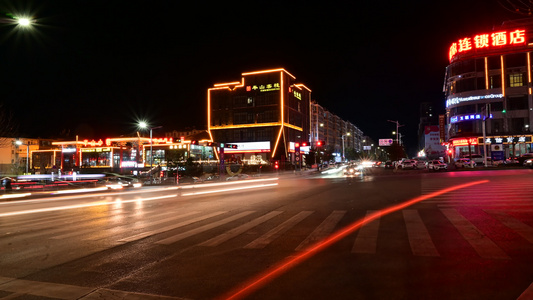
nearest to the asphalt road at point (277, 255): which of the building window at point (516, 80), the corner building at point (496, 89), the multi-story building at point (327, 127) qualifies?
the corner building at point (496, 89)

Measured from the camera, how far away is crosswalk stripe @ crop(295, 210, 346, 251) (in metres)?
8.17

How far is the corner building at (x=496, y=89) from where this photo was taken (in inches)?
2665

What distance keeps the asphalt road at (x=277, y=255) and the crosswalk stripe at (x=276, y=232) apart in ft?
0.11

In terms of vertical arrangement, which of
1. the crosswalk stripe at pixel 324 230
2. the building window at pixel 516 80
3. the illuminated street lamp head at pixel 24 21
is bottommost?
the crosswalk stripe at pixel 324 230

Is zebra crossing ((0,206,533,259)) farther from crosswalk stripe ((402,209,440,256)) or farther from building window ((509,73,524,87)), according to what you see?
building window ((509,73,524,87))

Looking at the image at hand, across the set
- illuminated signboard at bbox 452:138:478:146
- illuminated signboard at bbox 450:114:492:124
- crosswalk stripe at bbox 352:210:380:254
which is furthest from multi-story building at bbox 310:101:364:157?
crosswalk stripe at bbox 352:210:380:254

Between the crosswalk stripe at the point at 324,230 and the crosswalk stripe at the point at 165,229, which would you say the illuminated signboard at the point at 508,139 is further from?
the crosswalk stripe at the point at 165,229

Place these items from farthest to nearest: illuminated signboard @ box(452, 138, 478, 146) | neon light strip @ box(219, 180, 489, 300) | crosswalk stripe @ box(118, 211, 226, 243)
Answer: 1. illuminated signboard @ box(452, 138, 478, 146)
2. crosswalk stripe @ box(118, 211, 226, 243)
3. neon light strip @ box(219, 180, 489, 300)

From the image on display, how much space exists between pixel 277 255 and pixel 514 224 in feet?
23.7

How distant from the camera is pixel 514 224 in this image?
965 cm

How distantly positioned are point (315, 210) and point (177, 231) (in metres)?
5.67

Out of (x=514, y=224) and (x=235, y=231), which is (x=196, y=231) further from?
(x=514, y=224)

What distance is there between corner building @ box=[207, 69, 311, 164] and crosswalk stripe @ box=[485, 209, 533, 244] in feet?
206

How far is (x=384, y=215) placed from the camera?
11.8m
